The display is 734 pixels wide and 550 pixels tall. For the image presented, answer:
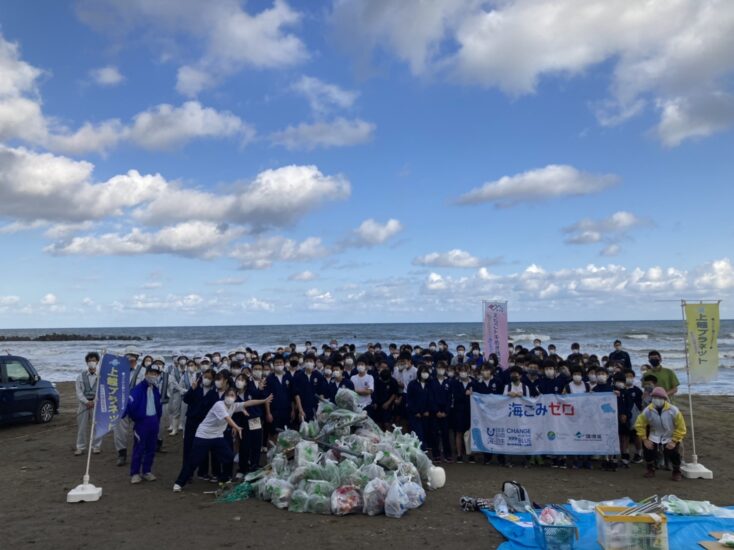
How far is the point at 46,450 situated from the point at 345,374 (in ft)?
19.8

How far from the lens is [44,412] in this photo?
13.0 metres

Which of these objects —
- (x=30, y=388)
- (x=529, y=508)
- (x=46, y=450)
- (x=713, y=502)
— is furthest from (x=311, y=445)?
(x=30, y=388)

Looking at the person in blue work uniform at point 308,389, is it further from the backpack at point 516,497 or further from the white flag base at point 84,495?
the backpack at point 516,497

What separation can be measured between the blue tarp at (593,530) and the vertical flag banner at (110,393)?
5.40 meters

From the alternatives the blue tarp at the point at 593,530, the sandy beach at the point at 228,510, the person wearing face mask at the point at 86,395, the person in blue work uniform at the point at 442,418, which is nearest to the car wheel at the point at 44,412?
the sandy beach at the point at 228,510

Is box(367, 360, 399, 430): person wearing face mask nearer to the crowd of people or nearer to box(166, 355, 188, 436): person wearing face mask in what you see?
the crowd of people

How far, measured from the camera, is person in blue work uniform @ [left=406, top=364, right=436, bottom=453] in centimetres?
899

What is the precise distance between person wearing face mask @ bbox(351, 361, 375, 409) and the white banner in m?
1.87

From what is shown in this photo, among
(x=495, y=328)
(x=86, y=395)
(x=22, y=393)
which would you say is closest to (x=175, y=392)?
(x=86, y=395)

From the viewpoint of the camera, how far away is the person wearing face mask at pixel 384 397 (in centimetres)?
984

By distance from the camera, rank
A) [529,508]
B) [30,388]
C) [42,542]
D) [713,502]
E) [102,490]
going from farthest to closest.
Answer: [30,388] → [102,490] → [713,502] → [529,508] → [42,542]

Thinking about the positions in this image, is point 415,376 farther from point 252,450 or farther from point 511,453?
point 252,450

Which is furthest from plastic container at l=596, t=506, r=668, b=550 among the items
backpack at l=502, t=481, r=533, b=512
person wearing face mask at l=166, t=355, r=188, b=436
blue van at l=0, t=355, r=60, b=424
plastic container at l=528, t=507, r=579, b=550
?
blue van at l=0, t=355, r=60, b=424

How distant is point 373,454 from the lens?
23.3ft
